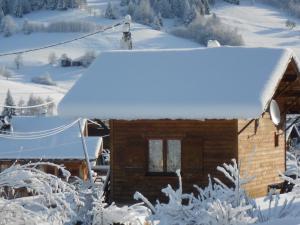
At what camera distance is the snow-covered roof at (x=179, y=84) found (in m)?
15.0

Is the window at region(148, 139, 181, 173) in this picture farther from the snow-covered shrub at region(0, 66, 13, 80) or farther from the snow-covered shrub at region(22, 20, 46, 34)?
the snow-covered shrub at region(22, 20, 46, 34)

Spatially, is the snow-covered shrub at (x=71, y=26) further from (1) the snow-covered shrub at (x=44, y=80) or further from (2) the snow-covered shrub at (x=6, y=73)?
(1) the snow-covered shrub at (x=44, y=80)

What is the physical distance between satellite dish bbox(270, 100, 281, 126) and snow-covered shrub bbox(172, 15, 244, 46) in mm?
93545

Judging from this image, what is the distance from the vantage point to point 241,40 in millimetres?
113000

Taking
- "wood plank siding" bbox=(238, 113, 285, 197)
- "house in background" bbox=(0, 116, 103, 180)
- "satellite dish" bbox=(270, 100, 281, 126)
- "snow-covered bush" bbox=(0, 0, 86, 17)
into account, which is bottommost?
"house in background" bbox=(0, 116, 103, 180)

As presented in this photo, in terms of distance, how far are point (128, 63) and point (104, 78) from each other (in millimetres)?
881

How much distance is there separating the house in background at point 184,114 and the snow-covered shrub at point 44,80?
78.1m

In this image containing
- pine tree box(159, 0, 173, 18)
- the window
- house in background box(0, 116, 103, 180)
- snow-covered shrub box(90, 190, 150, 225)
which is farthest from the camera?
pine tree box(159, 0, 173, 18)

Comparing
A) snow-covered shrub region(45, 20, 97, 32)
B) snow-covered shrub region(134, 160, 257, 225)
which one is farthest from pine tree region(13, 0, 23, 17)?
snow-covered shrub region(134, 160, 257, 225)

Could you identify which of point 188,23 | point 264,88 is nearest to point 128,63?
point 264,88

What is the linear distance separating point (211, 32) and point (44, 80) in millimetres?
38980

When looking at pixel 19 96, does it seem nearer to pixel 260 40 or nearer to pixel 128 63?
pixel 260 40

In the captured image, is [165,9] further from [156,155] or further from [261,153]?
[156,155]

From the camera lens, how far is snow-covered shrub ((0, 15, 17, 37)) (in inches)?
5029
